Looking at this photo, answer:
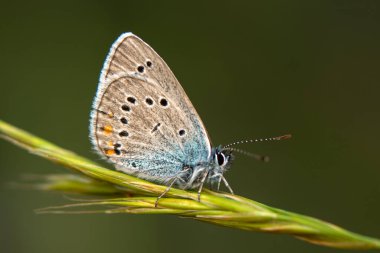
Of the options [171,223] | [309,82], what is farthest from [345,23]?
[171,223]

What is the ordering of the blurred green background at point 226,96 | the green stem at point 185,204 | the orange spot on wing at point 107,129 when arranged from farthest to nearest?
the blurred green background at point 226,96 < the orange spot on wing at point 107,129 < the green stem at point 185,204

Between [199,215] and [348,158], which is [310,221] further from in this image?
[348,158]

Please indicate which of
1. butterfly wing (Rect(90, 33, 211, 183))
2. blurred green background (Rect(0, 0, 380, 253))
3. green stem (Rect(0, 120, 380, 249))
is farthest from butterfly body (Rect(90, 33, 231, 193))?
blurred green background (Rect(0, 0, 380, 253))

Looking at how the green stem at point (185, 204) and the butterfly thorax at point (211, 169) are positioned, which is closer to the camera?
the green stem at point (185, 204)

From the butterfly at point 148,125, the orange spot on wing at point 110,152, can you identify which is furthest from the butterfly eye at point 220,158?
the orange spot on wing at point 110,152

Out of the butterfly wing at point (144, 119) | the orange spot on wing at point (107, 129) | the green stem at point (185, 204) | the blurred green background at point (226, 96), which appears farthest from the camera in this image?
the blurred green background at point (226, 96)

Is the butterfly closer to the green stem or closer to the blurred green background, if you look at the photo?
the green stem

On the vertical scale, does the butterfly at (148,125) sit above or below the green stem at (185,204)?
above

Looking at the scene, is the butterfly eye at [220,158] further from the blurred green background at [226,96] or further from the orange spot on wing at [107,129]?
the blurred green background at [226,96]

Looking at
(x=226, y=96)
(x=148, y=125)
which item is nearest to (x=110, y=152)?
(x=148, y=125)
